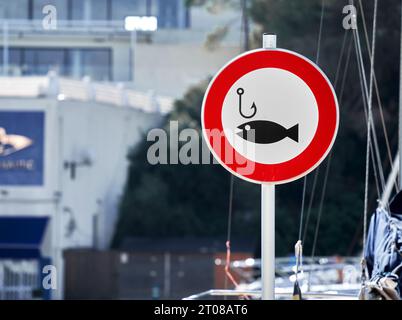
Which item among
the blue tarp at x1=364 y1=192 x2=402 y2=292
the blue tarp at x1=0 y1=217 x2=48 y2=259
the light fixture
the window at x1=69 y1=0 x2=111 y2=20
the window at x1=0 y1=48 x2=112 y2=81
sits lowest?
the blue tarp at x1=0 y1=217 x2=48 y2=259

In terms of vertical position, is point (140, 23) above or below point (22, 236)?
above

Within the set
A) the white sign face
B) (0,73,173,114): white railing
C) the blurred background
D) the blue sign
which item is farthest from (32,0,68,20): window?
the white sign face

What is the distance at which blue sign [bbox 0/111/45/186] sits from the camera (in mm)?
40469

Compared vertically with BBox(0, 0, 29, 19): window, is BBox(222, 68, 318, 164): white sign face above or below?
below

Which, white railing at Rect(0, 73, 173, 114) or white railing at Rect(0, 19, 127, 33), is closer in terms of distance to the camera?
white railing at Rect(0, 73, 173, 114)

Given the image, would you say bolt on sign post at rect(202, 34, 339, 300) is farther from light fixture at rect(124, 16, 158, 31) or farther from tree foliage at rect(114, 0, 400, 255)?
light fixture at rect(124, 16, 158, 31)

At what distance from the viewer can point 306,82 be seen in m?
4.65

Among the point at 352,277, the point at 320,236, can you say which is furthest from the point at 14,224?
the point at 352,277

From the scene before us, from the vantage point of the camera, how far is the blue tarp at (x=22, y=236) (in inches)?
1518

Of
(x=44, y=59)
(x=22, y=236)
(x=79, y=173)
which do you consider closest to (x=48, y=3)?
(x=44, y=59)

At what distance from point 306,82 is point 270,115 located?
0.51 ft

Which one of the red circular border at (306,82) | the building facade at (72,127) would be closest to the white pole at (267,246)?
the red circular border at (306,82)

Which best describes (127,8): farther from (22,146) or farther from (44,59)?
(22,146)
